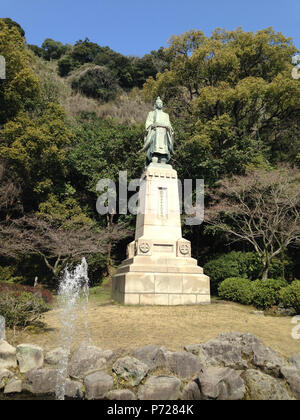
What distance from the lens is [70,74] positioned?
41188mm

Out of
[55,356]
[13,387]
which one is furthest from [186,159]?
[13,387]

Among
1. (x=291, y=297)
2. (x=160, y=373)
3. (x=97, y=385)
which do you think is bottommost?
(x=97, y=385)

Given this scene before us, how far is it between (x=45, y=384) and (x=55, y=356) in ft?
1.74

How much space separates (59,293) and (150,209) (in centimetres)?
800

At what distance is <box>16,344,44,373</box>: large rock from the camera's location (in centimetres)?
503

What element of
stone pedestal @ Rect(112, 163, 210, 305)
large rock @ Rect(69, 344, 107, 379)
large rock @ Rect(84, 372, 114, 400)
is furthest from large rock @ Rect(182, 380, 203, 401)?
stone pedestal @ Rect(112, 163, 210, 305)

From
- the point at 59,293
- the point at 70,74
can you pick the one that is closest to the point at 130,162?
the point at 59,293

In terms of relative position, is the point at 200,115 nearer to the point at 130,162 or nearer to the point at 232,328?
the point at 130,162

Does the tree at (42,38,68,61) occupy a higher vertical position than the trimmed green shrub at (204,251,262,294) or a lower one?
higher

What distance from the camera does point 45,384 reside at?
4.68 m

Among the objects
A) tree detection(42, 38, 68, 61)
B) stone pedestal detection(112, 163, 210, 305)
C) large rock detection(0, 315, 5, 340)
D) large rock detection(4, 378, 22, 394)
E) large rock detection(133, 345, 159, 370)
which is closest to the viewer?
large rock detection(4, 378, 22, 394)

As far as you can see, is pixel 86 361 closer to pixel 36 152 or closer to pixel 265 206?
pixel 265 206

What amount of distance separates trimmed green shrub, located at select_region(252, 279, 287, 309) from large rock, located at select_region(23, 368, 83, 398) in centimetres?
818

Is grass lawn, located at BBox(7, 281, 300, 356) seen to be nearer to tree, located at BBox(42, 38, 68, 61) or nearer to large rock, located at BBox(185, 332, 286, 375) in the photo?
large rock, located at BBox(185, 332, 286, 375)
